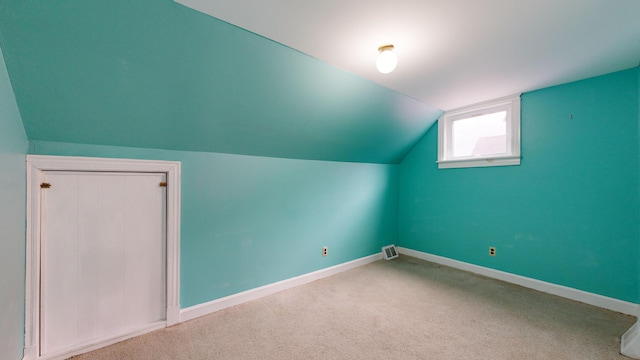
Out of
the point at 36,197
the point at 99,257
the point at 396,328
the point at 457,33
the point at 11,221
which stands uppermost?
the point at 457,33

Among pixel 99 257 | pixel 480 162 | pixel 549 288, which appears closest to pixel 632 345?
pixel 549 288

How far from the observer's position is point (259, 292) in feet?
8.65

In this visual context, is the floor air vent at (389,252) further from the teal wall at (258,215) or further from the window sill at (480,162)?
the window sill at (480,162)

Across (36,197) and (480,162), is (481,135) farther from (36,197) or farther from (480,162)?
(36,197)

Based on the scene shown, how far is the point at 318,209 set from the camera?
3176 mm

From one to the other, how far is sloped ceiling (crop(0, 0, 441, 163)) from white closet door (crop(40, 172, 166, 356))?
0.38 m

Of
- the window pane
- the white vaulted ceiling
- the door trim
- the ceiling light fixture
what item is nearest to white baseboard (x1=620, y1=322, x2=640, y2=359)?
the window pane

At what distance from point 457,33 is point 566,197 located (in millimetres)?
2222

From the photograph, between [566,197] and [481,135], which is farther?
[481,135]

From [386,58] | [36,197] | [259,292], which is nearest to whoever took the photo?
[36,197]

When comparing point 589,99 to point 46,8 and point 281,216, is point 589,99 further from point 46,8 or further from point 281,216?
point 46,8

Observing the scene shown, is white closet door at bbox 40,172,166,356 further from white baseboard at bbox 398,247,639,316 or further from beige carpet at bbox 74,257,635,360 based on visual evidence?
white baseboard at bbox 398,247,639,316

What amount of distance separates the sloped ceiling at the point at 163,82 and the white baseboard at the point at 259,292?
1.43m

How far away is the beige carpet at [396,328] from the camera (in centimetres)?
180
